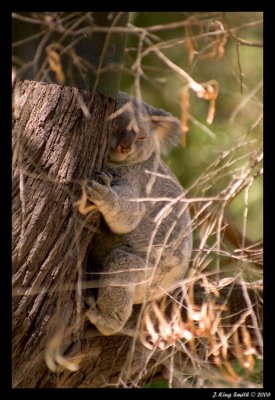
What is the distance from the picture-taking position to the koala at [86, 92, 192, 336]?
390 centimetres

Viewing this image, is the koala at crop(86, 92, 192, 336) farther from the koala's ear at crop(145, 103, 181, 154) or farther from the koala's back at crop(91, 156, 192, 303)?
the koala's ear at crop(145, 103, 181, 154)

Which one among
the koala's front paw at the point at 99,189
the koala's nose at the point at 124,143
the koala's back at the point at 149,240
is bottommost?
the koala's back at the point at 149,240

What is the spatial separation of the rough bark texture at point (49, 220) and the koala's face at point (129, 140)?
525 mm

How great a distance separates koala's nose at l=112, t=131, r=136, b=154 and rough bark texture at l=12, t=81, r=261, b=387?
50 centimetres

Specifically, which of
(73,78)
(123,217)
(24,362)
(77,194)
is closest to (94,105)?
(73,78)

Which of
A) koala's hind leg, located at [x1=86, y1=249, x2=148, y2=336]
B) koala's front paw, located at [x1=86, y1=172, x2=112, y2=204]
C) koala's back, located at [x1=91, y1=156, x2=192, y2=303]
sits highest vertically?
koala's front paw, located at [x1=86, y1=172, x2=112, y2=204]

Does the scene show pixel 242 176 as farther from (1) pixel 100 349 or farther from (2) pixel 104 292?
(1) pixel 100 349

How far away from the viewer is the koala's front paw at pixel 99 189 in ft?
11.8

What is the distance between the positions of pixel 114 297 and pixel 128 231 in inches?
19.0

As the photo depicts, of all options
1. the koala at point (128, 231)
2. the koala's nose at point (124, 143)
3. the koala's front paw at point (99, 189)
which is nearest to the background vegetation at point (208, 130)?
the koala at point (128, 231)

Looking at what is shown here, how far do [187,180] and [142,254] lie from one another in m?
3.11

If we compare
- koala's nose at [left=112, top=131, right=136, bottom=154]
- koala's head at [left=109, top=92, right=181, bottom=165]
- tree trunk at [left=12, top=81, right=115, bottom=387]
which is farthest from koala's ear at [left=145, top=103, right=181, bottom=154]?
tree trunk at [left=12, top=81, right=115, bottom=387]

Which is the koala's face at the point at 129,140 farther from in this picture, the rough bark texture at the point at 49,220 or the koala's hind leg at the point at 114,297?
the koala's hind leg at the point at 114,297

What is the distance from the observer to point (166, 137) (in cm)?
514
